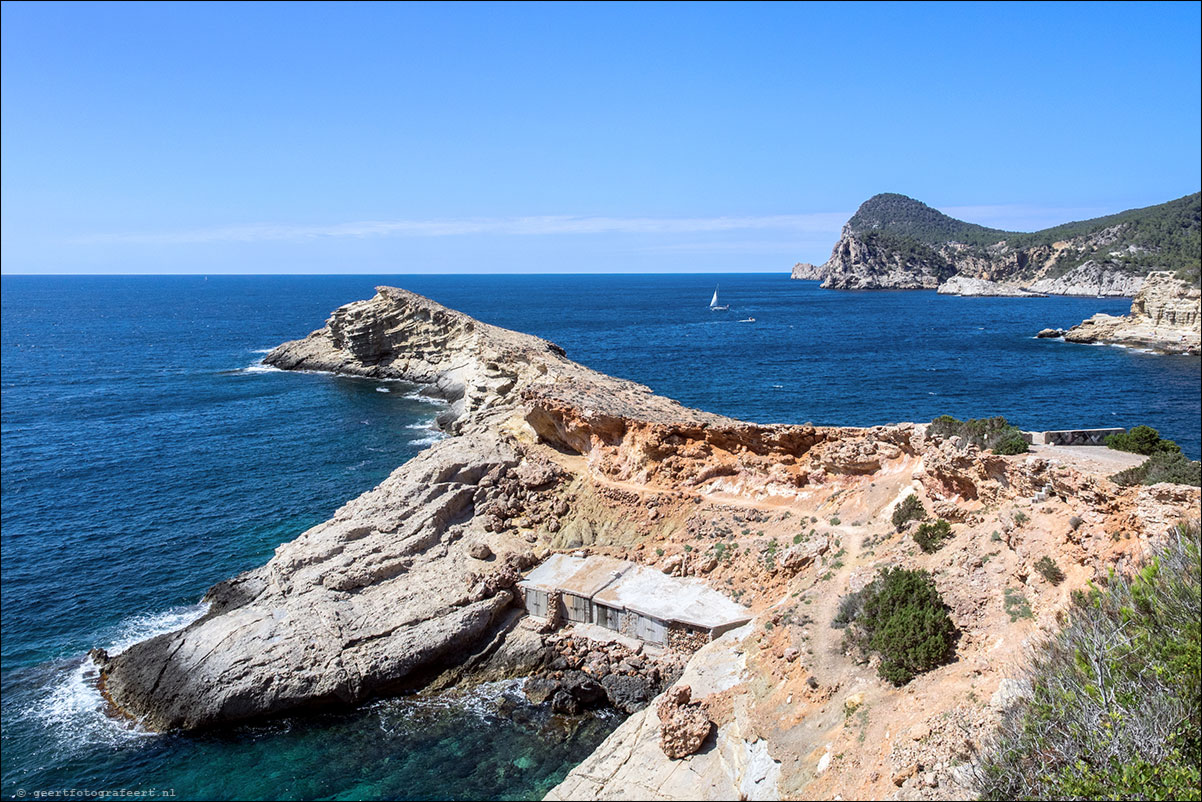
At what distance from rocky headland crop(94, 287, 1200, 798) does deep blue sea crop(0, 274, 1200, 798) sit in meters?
1.72

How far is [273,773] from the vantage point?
21359 millimetres

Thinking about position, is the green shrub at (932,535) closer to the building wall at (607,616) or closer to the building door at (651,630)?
the building door at (651,630)

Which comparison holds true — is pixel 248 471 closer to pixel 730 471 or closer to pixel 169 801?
pixel 169 801

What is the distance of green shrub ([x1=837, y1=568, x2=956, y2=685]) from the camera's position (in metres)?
17.5

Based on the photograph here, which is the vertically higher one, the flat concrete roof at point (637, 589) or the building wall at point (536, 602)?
the flat concrete roof at point (637, 589)

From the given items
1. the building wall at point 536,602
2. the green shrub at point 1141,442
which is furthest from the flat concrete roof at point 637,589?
the green shrub at point 1141,442

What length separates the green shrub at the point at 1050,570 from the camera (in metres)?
17.5

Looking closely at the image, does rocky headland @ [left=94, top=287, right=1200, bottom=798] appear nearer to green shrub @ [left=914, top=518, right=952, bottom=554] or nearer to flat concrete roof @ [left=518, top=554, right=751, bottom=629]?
green shrub @ [left=914, top=518, right=952, bottom=554]

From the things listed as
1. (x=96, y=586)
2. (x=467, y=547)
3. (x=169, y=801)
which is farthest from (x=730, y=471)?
(x=96, y=586)

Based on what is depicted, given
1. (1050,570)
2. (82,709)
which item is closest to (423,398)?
(82,709)

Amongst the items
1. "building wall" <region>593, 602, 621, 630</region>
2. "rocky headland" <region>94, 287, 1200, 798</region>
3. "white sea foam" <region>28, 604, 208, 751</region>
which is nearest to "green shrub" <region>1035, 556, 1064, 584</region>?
"rocky headland" <region>94, 287, 1200, 798</region>

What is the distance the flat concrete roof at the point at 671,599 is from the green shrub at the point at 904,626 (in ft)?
16.0

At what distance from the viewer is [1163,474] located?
24.2 meters

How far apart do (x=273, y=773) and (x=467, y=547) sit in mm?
10267
